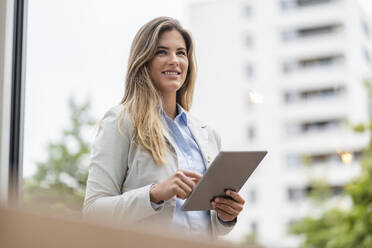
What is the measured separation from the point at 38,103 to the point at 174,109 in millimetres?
1416

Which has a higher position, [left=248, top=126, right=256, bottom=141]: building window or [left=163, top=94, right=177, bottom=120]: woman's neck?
[left=163, top=94, right=177, bottom=120]: woman's neck

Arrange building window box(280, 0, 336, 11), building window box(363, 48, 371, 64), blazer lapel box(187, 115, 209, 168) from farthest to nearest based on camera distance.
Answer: building window box(280, 0, 336, 11) < building window box(363, 48, 371, 64) < blazer lapel box(187, 115, 209, 168)

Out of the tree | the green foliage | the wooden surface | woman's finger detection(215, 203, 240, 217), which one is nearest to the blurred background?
the tree

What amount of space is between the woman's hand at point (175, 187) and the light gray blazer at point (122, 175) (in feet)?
0.06

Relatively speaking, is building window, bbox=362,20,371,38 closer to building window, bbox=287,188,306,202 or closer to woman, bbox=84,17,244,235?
building window, bbox=287,188,306,202

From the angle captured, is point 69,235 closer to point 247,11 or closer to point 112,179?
point 112,179

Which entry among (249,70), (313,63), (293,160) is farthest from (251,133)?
(313,63)

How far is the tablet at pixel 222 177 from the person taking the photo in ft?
2.99

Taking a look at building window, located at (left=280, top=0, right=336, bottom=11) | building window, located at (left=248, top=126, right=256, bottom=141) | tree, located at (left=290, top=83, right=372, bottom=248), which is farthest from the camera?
building window, located at (left=280, top=0, right=336, bottom=11)

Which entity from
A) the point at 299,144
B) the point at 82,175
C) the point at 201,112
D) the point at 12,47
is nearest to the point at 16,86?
the point at 12,47

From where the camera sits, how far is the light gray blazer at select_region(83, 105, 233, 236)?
3.22ft

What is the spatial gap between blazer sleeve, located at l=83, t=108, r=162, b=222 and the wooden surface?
29.5 inches

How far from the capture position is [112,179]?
1.02 meters

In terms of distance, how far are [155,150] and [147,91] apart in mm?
161
